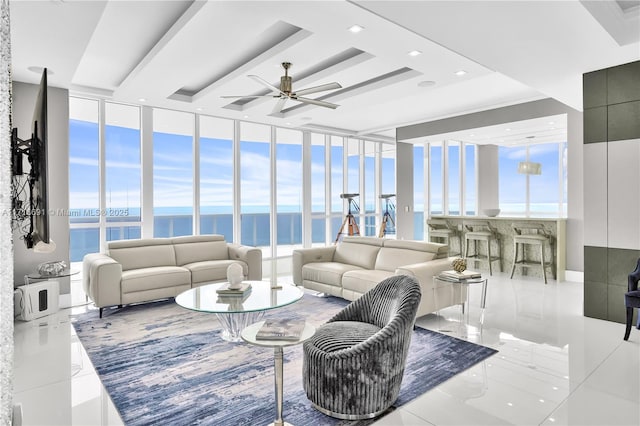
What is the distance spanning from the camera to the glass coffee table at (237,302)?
2949 millimetres

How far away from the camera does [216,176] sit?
688cm

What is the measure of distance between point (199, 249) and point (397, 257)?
287 centimetres

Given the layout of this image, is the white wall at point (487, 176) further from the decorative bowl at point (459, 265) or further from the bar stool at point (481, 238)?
the decorative bowl at point (459, 265)

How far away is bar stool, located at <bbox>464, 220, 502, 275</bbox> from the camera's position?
686cm

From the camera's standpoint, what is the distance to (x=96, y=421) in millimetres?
2297

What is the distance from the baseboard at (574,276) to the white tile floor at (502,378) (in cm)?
205

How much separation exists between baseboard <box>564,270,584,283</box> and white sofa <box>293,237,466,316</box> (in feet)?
9.84

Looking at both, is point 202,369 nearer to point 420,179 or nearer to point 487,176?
point 420,179

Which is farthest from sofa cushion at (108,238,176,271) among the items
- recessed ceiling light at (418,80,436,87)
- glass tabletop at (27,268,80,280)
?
recessed ceiling light at (418,80,436,87)

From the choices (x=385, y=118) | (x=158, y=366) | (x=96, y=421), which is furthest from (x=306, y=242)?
(x=96, y=421)

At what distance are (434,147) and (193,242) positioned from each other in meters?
6.91

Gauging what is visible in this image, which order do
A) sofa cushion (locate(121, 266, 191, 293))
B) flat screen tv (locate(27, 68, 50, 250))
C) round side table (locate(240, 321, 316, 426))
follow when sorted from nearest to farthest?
1. flat screen tv (locate(27, 68, 50, 250))
2. round side table (locate(240, 321, 316, 426))
3. sofa cushion (locate(121, 266, 191, 293))

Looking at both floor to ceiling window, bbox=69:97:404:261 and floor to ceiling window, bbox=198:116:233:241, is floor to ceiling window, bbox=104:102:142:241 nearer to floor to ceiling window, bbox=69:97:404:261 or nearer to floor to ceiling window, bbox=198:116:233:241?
floor to ceiling window, bbox=69:97:404:261

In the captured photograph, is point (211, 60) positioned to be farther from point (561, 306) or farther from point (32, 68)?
point (561, 306)
